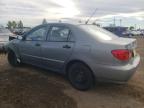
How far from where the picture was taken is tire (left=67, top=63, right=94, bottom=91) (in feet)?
19.8

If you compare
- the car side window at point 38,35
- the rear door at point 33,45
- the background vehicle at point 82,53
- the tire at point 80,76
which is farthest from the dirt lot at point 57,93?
the car side window at point 38,35

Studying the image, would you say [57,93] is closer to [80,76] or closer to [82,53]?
[80,76]

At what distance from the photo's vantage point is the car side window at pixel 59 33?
6596 mm

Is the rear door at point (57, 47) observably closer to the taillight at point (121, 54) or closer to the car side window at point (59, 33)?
the car side window at point (59, 33)

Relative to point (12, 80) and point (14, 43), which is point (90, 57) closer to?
point (12, 80)

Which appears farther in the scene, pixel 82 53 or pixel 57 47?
pixel 57 47

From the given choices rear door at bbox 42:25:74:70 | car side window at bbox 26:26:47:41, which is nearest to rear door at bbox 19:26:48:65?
car side window at bbox 26:26:47:41

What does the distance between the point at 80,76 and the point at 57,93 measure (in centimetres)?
70

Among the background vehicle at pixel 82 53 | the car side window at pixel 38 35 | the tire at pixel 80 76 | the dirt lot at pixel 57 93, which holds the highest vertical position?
the car side window at pixel 38 35

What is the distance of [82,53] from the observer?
604cm

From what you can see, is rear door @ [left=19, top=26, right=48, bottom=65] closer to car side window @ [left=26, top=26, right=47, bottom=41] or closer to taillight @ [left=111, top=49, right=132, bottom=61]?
car side window @ [left=26, top=26, right=47, bottom=41]

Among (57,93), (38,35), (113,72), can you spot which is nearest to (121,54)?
(113,72)

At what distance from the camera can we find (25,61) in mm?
7914

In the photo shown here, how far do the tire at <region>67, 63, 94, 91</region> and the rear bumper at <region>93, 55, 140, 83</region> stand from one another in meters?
0.22
